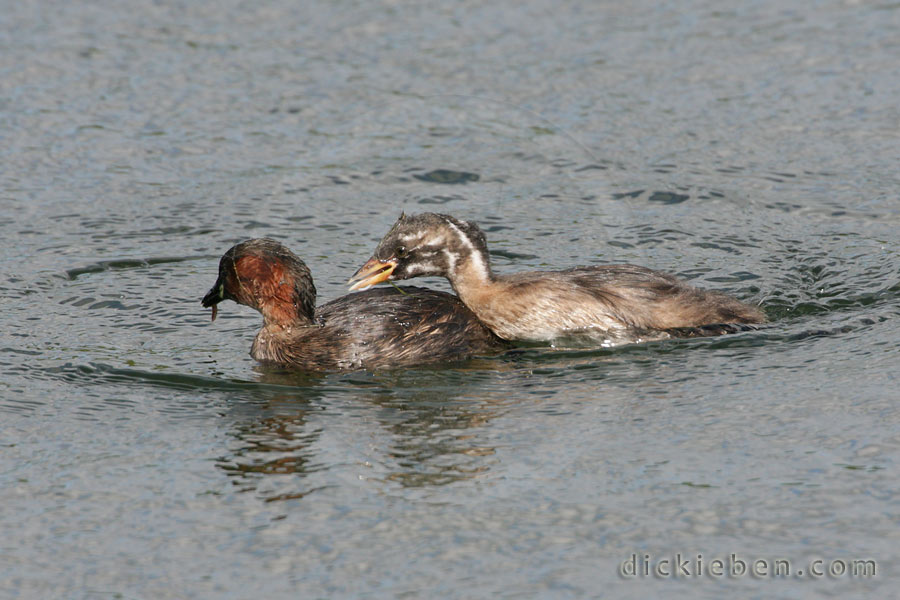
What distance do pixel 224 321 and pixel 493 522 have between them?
4144mm

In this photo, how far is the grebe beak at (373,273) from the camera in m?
9.30

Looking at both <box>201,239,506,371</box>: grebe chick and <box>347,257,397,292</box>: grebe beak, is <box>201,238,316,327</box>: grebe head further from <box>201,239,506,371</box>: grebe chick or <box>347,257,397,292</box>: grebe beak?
<box>347,257,397,292</box>: grebe beak

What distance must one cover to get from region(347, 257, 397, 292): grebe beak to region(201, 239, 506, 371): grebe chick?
4.0 inches

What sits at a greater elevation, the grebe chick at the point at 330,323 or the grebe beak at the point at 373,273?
the grebe beak at the point at 373,273

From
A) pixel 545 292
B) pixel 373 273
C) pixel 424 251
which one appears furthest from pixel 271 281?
pixel 545 292

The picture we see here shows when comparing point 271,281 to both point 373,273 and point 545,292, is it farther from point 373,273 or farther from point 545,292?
point 545,292

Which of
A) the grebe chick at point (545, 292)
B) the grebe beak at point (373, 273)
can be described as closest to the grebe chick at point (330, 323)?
the grebe beak at point (373, 273)

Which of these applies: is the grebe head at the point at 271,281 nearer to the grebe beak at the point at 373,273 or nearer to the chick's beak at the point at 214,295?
the chick's beak at the point at 214,295

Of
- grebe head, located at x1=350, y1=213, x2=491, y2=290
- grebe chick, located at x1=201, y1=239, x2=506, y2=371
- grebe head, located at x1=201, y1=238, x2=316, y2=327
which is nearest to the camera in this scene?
grebe chick, located at x1=201, y1=239, x2=506, y2=371

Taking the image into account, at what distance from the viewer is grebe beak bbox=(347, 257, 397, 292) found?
930cm

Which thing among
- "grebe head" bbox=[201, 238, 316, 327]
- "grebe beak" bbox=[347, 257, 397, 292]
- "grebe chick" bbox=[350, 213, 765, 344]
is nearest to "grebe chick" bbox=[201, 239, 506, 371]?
"grebe head" bbox=[201, 238, 316, 327]

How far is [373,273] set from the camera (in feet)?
30.6

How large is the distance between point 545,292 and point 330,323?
151 centimetres

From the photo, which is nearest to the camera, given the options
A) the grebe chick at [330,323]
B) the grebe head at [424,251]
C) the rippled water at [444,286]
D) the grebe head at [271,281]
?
the rippled water at [444,286]
